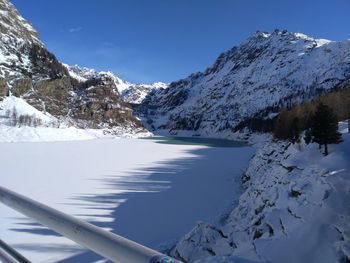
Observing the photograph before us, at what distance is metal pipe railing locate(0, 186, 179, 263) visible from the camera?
7.55 feet

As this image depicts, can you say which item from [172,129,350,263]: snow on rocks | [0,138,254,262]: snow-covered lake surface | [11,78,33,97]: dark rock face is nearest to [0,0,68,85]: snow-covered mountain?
[11,78,33,97]: dark rock face

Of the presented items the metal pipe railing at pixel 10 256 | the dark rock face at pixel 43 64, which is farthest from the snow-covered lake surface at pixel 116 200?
the dark rock face at pixel 43 64

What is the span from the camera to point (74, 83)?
558ft

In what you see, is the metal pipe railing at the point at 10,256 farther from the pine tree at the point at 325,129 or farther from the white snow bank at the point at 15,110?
the white snow bank at the point at 15,110

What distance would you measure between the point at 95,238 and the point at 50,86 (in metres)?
157

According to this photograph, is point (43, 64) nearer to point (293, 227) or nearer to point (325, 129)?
point (325, 129)

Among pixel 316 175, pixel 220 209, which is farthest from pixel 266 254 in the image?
pixel 220 209

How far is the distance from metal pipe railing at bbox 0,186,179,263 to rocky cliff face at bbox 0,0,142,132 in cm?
13614

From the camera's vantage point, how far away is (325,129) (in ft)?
50.9

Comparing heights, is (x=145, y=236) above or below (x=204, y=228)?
below

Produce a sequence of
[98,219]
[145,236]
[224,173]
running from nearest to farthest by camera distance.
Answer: [145,236]
[98,219]
[224,173]

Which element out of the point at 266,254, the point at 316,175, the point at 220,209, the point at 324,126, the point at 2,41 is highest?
the point at 2,41

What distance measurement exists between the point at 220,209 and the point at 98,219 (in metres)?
6.55

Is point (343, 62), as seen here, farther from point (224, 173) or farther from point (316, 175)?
point (316, 175)
